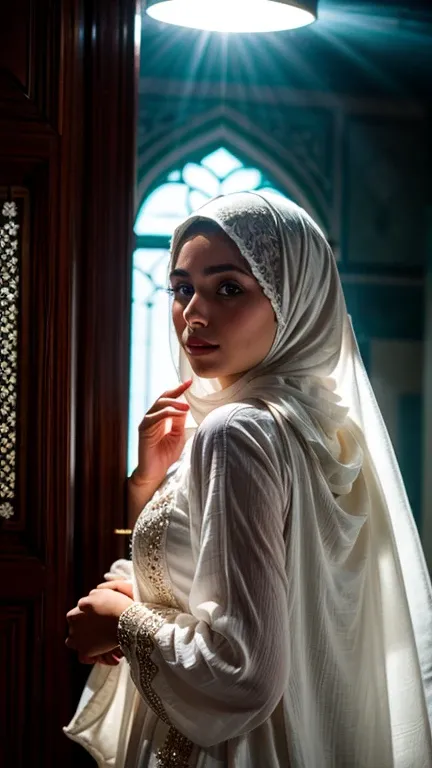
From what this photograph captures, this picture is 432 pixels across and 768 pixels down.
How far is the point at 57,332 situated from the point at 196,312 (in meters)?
0.49

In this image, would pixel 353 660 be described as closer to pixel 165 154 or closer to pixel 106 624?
pixel 106 624

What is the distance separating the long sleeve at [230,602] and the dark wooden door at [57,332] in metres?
0.57

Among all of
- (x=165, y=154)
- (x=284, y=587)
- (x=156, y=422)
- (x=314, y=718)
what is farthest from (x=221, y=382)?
(x=165, y=154)

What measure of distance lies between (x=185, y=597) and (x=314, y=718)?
245 mm

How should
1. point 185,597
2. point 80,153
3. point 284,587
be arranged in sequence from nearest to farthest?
point 284,587 → point 185,597 → point 80,153

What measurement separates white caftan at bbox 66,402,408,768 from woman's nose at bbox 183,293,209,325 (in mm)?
144

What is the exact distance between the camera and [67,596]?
1.99m

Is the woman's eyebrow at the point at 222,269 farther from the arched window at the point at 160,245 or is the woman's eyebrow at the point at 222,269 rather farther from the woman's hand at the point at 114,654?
the arched window at the point at 160,245

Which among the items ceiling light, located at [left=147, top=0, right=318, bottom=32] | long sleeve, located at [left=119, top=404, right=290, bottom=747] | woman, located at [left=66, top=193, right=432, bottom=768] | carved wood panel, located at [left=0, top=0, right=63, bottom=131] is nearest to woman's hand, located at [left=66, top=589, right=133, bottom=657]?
woman, located at [left=66, top=193, right=432, bottom=768]

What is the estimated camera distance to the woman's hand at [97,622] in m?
1.58

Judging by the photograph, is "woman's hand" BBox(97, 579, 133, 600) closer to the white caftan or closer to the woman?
the woman

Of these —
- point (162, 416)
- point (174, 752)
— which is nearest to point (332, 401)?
point (162, 416)

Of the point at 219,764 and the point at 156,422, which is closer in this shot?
the point at 219,764

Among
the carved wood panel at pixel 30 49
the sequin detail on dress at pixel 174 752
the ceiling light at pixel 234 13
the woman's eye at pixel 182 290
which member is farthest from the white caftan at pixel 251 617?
the ceiling light at pixel 234 13
